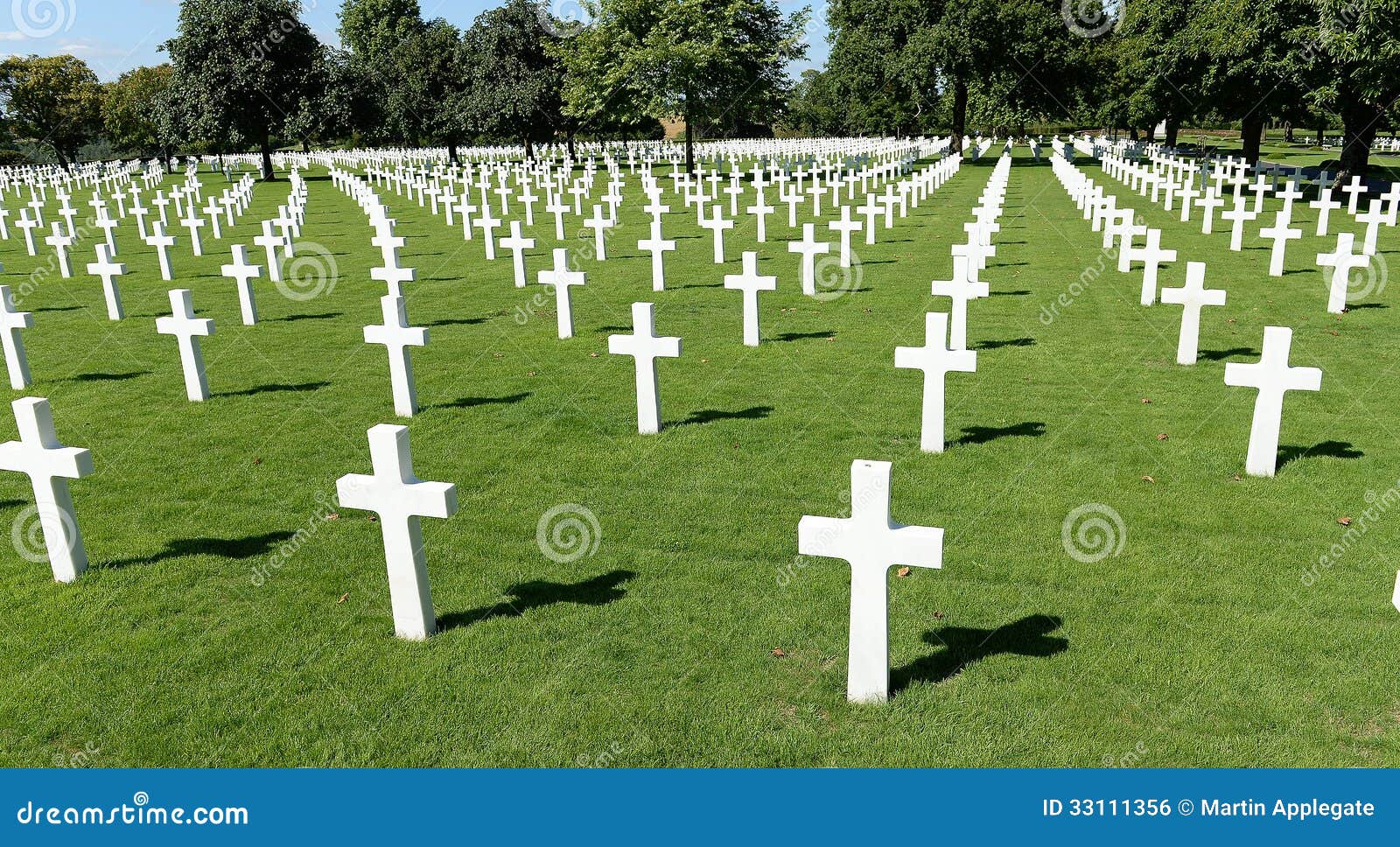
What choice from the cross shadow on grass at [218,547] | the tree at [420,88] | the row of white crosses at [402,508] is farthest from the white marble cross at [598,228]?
the tree at [420,88]

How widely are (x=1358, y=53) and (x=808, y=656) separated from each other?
905 inches

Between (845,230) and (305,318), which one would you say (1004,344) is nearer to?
(845,230)

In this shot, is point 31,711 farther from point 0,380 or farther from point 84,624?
point 0,380

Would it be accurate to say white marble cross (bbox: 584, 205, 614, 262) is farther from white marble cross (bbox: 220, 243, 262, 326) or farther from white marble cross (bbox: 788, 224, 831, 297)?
white marble cross (bbox: 220, 243, 262, 326)

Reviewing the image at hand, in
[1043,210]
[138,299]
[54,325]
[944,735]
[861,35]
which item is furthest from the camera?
[861,35]

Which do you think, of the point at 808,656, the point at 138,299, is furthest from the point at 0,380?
the point at 808,656

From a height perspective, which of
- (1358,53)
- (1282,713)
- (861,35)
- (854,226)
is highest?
(861,35)

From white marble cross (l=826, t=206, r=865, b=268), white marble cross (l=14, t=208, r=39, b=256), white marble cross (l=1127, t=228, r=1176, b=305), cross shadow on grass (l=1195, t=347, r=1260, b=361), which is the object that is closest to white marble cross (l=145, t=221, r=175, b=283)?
white marble cross (l=14, t=208, r=39, b=256)

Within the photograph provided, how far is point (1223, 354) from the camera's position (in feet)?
34.2

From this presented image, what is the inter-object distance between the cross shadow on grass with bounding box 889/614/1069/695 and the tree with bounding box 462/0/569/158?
4766 centimetres

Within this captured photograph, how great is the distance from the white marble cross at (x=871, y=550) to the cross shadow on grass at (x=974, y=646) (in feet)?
1.00

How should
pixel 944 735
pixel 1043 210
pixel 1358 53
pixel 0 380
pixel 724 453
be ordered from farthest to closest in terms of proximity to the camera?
pixel 1043 210
pixel 1358 53
pixel 0 380
pixel 724 453
pixel 944 735

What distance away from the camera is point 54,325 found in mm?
13672

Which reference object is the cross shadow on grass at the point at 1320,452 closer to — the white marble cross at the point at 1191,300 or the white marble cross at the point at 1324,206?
the white marble cross at the point at 1191,300
